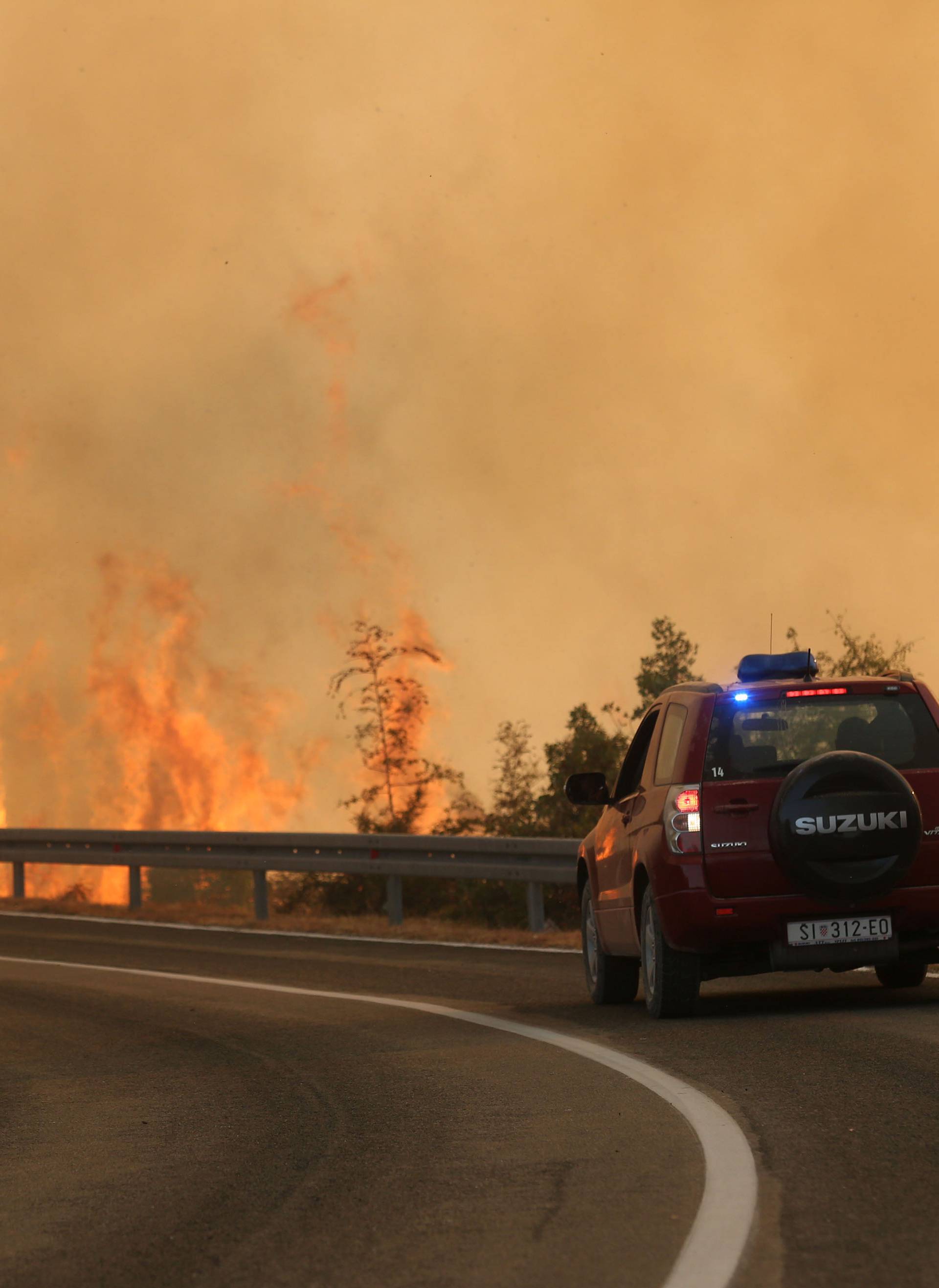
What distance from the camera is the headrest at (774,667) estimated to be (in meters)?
11.3

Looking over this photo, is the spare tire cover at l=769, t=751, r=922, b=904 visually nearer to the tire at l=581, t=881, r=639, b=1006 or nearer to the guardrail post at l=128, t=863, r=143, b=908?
the tire at l=581, t=881, r=639, b=1006

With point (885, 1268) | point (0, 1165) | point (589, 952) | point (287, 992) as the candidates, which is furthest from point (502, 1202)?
point (287, 992)

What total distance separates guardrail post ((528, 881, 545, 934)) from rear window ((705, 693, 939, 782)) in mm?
8742

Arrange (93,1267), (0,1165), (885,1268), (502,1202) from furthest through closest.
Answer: (0,1165), (502,1202), (93,1267), (885,1268)

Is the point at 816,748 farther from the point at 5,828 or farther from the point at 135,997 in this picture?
the point at 5,828

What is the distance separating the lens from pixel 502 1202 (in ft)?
20.0

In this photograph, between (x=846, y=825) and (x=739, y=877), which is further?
(x=739, y=877)

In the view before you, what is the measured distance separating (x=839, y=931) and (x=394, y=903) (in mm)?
10790

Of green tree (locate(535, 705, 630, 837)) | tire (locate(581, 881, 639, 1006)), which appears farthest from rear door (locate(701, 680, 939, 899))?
green tree (locate(535, 705, 630, 837))

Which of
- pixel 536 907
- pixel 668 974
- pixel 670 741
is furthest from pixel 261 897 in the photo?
pixel 668 974

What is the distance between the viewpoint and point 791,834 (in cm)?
1035

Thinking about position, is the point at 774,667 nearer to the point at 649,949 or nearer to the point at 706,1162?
the point at 649,949

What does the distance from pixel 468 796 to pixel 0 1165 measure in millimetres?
31182

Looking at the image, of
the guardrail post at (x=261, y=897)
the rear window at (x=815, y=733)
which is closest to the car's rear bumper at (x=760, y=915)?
the rear window at (x=815, y=733)
